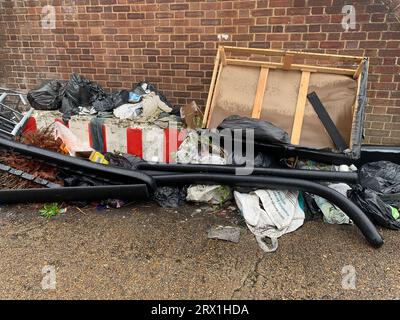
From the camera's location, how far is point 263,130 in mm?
3014

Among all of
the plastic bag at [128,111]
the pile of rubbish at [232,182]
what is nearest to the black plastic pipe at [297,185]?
the pile of rubbish at [232,182]

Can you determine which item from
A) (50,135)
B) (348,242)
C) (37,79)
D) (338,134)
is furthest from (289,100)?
(37,79)

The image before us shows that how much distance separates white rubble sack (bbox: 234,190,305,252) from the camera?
2799 millimetres

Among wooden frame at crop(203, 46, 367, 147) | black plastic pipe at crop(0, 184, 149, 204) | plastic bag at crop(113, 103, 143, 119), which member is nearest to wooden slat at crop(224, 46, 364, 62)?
wooden frame at crop(203, 46, 367, 147)

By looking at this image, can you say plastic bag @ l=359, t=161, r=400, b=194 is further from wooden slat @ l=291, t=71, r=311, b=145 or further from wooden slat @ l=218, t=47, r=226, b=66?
wooden slat @ l=218, t=47, r=226, b=66

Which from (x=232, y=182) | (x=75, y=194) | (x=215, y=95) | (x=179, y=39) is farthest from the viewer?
(x=179, y=39)

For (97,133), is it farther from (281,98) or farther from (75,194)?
(281,98)

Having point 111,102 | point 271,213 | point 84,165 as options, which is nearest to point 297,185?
point 271,213

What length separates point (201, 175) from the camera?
2986 millimetres

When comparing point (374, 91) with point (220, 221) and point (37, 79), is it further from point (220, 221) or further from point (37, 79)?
point (37, 79)

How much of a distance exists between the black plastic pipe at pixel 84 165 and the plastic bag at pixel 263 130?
3.10ft

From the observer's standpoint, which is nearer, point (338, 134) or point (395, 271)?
point (395, 271)

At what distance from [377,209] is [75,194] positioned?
264cm

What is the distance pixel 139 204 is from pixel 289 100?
6.00ft
